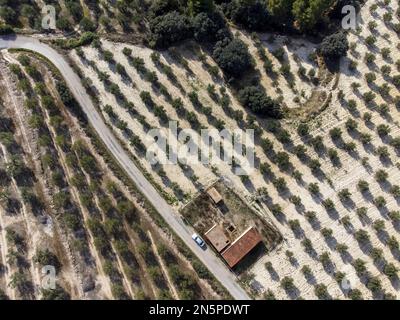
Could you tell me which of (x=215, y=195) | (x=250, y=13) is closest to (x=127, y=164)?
(x=215, y=195)

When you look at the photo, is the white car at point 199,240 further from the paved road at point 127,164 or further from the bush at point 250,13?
the bush at point 250,13

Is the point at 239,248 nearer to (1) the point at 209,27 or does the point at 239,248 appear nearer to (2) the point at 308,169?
(2) the point at 308,169

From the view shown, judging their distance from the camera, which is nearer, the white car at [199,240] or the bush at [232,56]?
the white car at [199,240]

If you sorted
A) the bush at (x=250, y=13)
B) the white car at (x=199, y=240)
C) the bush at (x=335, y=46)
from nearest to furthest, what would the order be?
the white car at (x=199, y=240) → the bush at (x=335, y=46) → the bush at (x=250, y=13)

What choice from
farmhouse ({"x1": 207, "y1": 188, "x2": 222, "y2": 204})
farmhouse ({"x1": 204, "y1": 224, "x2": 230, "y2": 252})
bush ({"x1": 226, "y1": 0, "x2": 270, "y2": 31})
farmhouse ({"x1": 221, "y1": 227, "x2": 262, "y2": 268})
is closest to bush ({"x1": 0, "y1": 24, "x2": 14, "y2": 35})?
bush ({"x1": 226, "y1": 0, "x2": 270, "y2": 31})

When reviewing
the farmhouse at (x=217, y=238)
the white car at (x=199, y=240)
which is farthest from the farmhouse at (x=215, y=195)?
the white car at (x=199, y=240)

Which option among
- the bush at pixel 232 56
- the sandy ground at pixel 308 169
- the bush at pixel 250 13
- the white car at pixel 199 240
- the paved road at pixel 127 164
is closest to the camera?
the sandy ground at pixel 308 169
